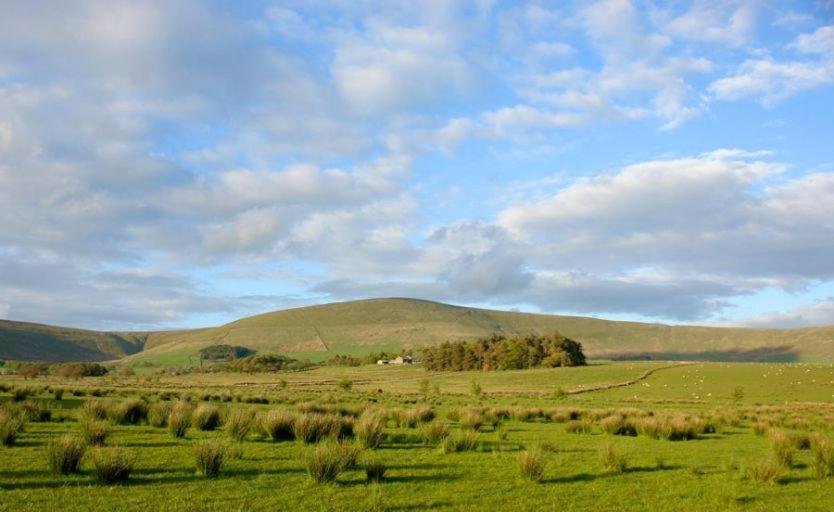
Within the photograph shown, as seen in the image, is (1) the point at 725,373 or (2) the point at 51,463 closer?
(2) the point at 51,463

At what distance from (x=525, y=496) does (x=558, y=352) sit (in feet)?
318

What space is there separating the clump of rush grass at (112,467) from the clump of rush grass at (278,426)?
6.47 meters

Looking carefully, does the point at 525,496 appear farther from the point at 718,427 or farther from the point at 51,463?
the point at 718,427

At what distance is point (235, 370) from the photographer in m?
137

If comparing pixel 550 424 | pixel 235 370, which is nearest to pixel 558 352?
pixel 235 370

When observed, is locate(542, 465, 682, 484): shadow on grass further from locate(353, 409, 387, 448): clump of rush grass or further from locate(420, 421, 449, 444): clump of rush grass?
locate(353, 409, 387, 448): clump of rush grass

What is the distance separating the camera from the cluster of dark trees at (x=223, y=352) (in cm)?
17388

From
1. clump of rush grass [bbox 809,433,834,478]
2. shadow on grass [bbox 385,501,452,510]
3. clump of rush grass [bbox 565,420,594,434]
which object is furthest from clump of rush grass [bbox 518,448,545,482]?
clump of rush grass [bbox 565,420,594,434]

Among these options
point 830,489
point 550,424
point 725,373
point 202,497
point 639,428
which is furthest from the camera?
point 725,373

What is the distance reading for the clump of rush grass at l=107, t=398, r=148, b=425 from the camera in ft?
66.0

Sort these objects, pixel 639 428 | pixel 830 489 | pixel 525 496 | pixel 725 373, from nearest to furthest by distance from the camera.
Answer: pixel 525 496 < pixel 830 489 < pixel 639 428 < pixel 725 373

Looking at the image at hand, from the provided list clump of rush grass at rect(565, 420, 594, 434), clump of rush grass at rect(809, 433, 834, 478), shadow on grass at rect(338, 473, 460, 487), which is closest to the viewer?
shadow on grass at rect(338, 473, 460, 487)

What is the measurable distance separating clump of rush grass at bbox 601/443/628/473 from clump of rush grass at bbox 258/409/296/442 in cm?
849

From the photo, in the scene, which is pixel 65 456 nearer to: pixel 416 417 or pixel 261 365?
pixel 416 417
